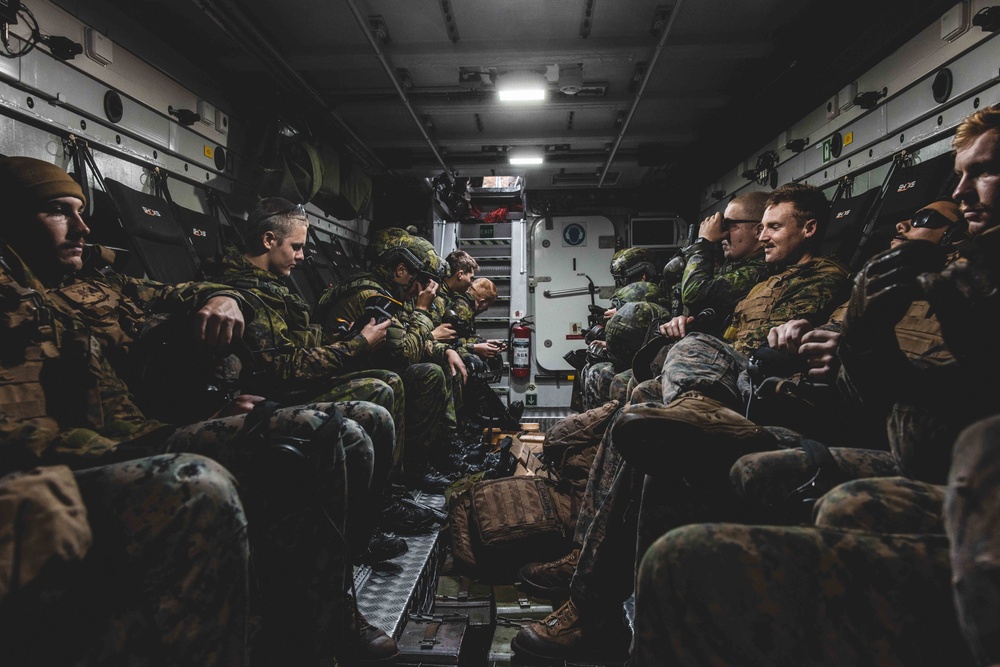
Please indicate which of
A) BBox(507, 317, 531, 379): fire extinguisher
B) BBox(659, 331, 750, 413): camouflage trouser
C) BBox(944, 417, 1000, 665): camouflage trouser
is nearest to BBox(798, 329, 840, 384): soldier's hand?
BBox(659, 331, 750, 413): camouflage trouser

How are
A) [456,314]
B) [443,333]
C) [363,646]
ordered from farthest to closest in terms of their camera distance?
[456,314]
[443,333]
[363,646]

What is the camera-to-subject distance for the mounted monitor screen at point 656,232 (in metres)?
7.70

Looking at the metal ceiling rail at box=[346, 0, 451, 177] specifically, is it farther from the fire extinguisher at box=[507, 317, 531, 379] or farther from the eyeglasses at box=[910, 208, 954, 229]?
the eyeglasses at box=[910, 208, 954, 229]

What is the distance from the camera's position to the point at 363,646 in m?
1.74

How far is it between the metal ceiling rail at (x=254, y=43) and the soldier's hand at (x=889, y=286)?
12.7ft

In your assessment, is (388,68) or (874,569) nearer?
(874,569)

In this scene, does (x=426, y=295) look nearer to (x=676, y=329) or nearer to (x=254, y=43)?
(x=676, y=329)

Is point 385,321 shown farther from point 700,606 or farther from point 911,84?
point 911,84

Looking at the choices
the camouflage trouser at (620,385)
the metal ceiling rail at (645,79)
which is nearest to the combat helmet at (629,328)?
the camouflage trouser at (620,385)

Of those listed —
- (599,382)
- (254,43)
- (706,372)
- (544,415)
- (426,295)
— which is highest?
(254,43)

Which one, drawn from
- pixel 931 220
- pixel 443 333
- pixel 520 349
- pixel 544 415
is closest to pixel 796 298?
pixel 931 220

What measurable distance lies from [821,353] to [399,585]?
1.96m

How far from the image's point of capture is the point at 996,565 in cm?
54

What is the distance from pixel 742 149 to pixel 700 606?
6037 millimetres
